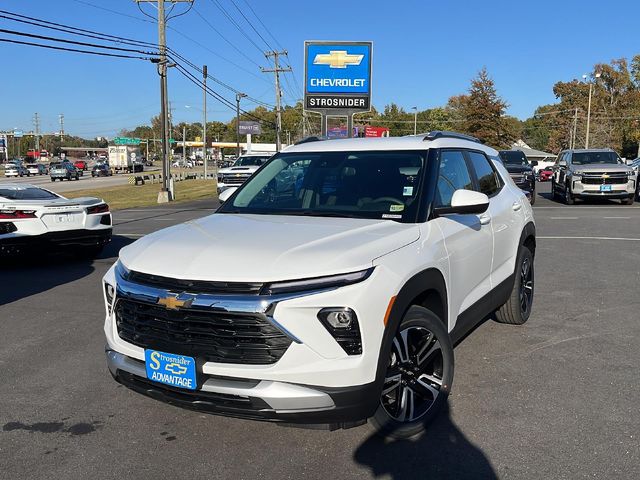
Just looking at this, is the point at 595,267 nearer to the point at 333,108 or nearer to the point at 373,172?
the point at 373,172

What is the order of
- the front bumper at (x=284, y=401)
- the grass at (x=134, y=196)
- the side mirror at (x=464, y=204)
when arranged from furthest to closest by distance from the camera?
the grass at (x=134, y=196) < the side mirror at (x=464, y=204) < the front bumper at (x=284, y=401)

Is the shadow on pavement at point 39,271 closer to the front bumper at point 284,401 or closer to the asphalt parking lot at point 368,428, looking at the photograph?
the asphalt parking lot at point 368,428

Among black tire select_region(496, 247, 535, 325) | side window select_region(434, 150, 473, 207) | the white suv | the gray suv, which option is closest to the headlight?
the white suv

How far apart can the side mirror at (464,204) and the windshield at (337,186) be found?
0.71 feet

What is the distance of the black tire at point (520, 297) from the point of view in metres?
5.71

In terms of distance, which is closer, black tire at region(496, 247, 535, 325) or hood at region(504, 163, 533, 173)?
black tire at region(496, 247, 535, 325)

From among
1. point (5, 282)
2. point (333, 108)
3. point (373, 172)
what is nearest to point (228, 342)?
point (373, 172)

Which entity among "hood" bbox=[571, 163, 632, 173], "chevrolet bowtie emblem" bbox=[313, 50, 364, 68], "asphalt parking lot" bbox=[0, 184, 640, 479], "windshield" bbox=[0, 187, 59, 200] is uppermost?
"chevrolet bowtie emblem" bbox=[313, 50, 364, 68]

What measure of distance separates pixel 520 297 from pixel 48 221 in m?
6.99

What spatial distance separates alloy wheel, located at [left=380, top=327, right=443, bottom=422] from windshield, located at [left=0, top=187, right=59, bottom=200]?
7898 mm

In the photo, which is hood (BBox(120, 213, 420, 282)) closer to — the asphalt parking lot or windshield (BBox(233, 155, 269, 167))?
the asphalt parking lot

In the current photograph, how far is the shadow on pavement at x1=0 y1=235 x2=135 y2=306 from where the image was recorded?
7.89 m

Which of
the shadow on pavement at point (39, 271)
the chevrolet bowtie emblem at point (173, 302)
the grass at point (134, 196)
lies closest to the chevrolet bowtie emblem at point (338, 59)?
the grass at point (134, 196)

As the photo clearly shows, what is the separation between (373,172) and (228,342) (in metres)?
2.00
